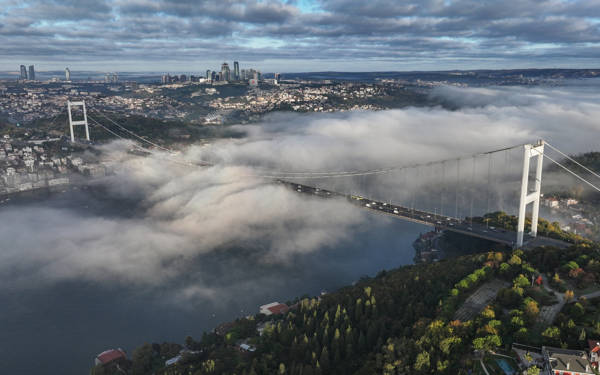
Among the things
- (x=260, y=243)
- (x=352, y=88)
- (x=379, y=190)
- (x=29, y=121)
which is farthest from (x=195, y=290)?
(x=352, y=88)

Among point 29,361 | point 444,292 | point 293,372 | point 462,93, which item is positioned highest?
point 462,93

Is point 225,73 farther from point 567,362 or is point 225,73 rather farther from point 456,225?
point 567,362

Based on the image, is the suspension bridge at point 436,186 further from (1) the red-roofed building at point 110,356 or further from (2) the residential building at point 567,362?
(1) the red-roofed building at point 110,356

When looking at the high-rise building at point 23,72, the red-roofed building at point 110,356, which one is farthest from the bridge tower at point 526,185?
the high-rise building at point 23,72

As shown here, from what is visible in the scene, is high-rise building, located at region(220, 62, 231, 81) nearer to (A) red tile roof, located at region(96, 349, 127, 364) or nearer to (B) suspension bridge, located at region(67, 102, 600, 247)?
(B) suspension bridge, located at region(67, 102, 600, 247)

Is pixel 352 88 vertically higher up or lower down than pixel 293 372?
higher up

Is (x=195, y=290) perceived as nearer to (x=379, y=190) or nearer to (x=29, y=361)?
(x=29, y=361)
